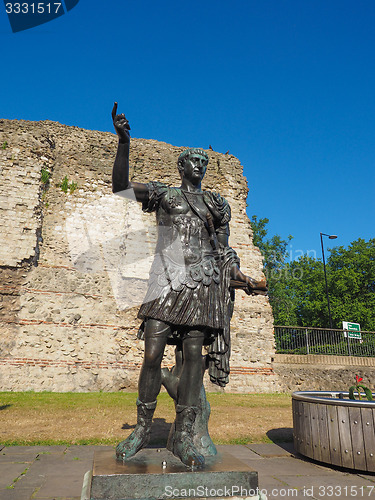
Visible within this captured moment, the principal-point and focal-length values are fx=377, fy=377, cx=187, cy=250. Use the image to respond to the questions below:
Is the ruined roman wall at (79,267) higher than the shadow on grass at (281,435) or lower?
higher

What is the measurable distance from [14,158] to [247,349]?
10403mm

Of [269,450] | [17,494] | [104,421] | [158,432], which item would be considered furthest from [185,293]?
[104,421]

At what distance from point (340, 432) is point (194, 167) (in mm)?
3020

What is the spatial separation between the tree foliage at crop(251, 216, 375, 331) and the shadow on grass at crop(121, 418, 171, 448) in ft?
79.4

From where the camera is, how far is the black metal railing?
15.6 metres

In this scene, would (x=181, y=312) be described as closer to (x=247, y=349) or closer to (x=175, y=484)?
(x=175, y=484)

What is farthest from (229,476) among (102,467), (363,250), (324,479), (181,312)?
(363,250)

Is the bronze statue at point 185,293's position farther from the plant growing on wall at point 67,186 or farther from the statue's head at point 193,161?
the plant growing on wall at point 67,186

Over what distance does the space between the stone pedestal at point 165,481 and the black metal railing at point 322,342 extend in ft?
45.8

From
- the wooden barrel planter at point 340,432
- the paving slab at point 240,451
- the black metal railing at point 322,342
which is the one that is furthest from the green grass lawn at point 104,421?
the black metal railing at point 322,342

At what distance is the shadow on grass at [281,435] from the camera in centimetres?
530

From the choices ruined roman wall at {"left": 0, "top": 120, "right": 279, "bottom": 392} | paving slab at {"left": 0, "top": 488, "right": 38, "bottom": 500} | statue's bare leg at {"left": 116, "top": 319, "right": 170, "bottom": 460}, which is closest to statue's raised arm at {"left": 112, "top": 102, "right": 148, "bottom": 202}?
statue's bare leg at {"left": 116, "top": 319, "right": 170, "bottom": 460}

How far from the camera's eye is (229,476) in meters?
2.32

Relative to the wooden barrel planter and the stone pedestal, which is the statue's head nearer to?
the stone pedestal
